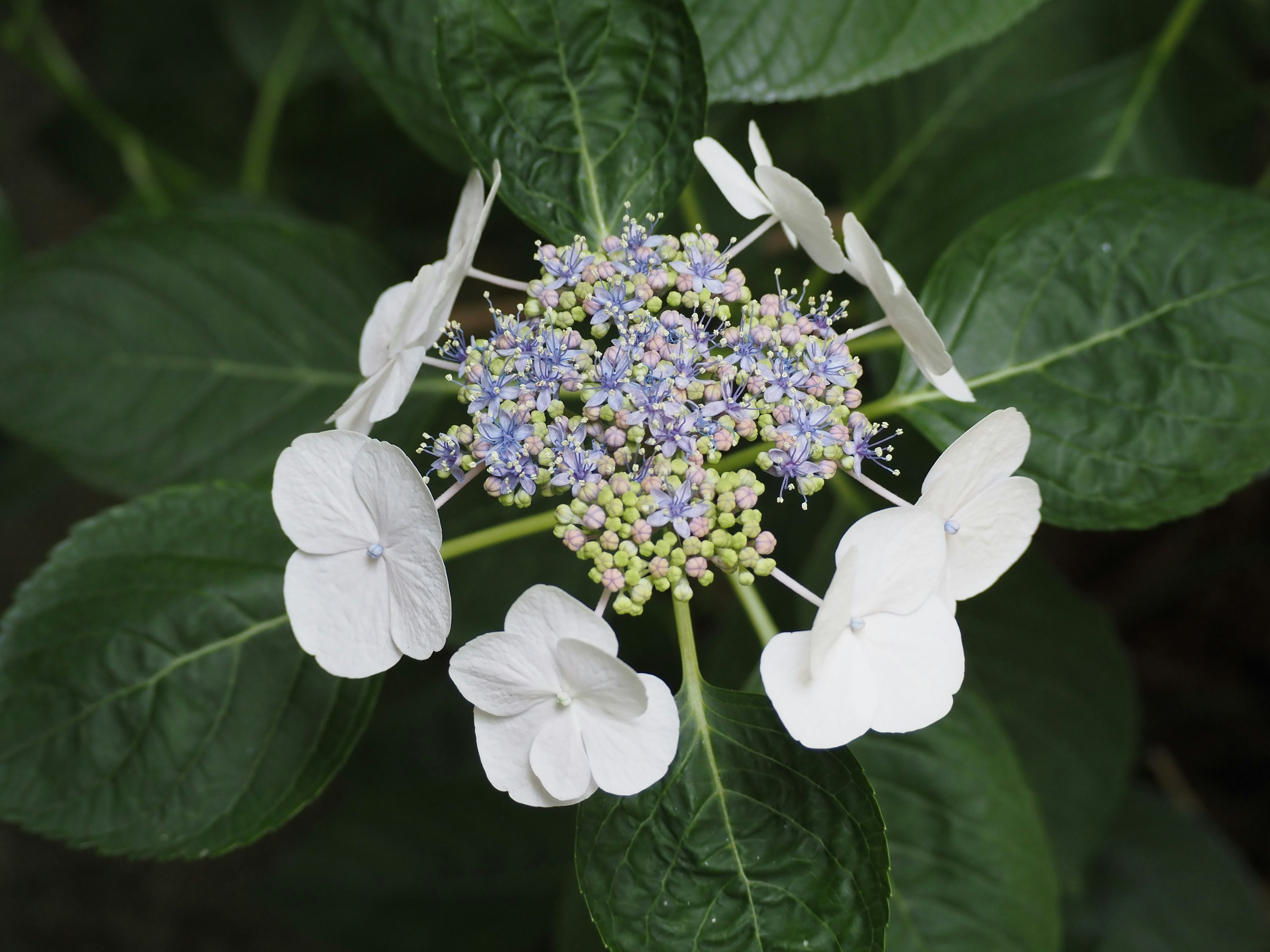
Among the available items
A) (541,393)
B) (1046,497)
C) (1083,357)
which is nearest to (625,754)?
(541,393)

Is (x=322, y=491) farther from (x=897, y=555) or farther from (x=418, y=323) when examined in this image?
(x=897, y=555)

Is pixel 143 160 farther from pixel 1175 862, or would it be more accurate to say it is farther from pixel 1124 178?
pixel 1175 862

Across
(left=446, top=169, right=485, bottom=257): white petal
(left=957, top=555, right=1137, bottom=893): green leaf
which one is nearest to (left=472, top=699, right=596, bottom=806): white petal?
(left=446, top=169, right=485, bottom=257): white petal

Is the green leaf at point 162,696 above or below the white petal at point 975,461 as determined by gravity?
below

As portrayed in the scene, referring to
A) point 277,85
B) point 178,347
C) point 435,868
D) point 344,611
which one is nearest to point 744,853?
point 344,611

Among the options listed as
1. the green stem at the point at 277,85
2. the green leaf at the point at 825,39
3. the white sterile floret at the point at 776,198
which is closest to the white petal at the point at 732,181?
the white sterile floret at the point at 776,198

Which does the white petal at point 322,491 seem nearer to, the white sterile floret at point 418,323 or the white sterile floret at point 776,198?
the white sterile floret at point 418,323
